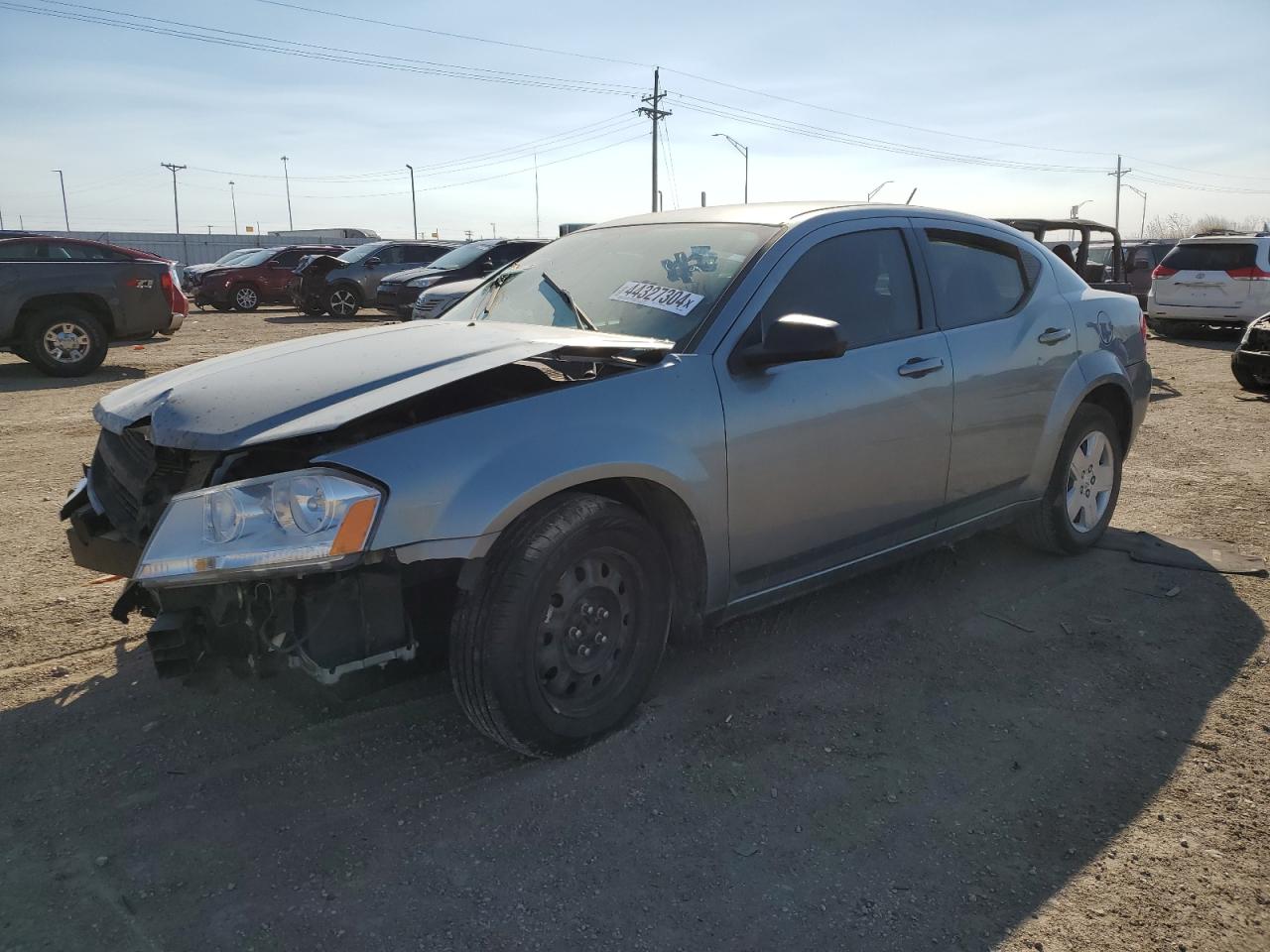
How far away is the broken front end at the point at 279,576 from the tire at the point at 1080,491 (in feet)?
10.7

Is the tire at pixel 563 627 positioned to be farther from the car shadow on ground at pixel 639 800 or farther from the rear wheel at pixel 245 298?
the rear wheel at pixel 245 298

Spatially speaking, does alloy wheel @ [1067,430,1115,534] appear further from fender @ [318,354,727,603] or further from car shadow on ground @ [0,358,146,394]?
car shadow on ground @ [0,358,146,394]

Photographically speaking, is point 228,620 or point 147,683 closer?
point 228,620

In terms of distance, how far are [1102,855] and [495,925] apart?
1614 millimetres

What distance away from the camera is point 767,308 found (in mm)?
3404

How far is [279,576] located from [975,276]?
3269mm

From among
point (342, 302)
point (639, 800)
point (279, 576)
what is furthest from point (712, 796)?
point (342, 302)

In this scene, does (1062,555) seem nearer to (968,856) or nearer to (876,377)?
(876,377)

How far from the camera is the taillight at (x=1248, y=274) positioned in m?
14.5

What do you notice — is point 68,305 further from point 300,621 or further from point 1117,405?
point 1117,405

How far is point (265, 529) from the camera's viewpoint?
246cm

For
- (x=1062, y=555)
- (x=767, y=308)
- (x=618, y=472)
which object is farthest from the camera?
(x=1062, y=555)

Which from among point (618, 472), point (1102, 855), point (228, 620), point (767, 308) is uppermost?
point (767, 308)

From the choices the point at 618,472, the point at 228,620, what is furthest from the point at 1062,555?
the point at 228,620
